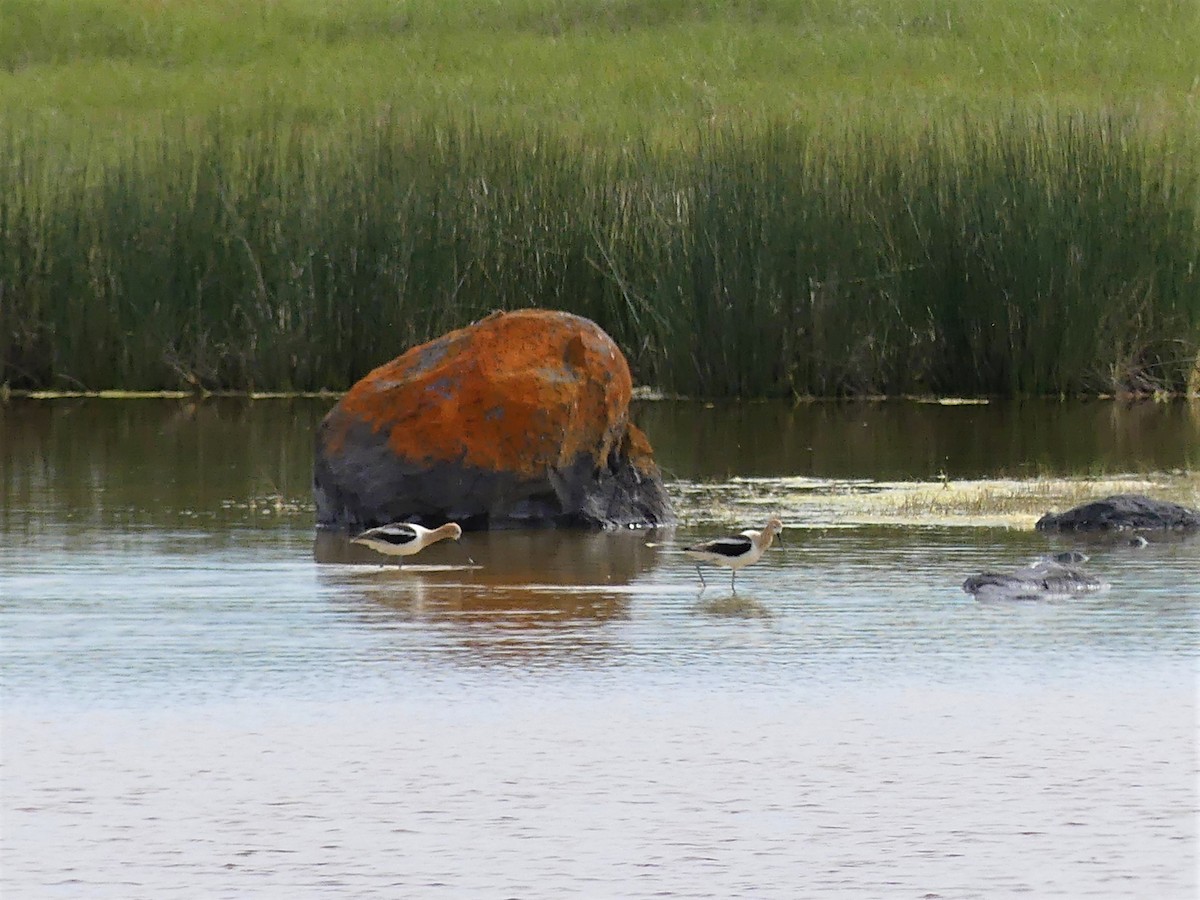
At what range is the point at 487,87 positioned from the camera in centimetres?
5231

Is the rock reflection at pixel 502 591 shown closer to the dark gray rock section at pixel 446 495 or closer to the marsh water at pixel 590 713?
the marsh water at pixel 590 713

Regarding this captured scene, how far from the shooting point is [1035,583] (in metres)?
9.29

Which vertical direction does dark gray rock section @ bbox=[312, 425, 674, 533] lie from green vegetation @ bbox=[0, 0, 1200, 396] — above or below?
below

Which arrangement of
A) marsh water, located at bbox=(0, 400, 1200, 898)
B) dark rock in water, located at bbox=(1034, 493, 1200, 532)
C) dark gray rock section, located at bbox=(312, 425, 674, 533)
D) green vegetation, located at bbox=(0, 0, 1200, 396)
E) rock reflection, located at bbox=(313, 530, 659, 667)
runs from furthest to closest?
1. green vegetation, located at bbox=(0, 0, 1200, 396)
2. dark gray rock section, located at bbox=(312, 425, 674, 533)
3. dark rock in water, located at bbox=(1034, 493, 1200, 532)
4. rock reflection, located at bbox=(313, 530, 659, 667)
5. marsh water, located at bbox=(0, 400, 1200, 898)

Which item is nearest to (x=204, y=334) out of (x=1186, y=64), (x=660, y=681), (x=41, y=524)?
(x=41, y=524)

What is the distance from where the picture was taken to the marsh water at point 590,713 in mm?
5457

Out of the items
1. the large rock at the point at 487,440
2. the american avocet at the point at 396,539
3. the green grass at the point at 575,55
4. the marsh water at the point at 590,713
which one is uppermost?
the green grass at the point at 575,55

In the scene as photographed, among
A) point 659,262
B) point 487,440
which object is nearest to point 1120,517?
point 487,440

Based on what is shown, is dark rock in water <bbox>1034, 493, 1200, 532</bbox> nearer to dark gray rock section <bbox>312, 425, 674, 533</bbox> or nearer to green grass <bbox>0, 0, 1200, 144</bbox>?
dark gray rock section <bbox>312, 425, 674, 533</bbox>

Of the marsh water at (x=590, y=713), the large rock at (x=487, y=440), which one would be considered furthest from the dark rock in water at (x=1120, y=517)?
the large rock at (x=487, y=440)

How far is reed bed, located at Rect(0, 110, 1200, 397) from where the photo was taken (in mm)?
20688

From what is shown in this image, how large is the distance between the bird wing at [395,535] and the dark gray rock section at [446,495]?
52.9 inches

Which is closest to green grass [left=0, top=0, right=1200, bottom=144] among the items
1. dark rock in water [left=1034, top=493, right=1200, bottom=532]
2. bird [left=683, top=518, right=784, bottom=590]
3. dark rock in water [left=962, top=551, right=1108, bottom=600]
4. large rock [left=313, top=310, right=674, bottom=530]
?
large rock [left=313, top=310, right=674, bottom=530]

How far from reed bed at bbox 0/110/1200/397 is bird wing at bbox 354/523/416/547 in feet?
34.4
